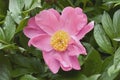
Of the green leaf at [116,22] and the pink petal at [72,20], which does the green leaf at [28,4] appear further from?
the green leaf at [116,22]

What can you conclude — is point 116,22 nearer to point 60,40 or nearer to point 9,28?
point 60,40

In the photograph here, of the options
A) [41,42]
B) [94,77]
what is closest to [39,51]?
[41,42]

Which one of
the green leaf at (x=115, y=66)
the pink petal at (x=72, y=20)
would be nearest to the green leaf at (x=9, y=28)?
the pink petal at (x=72, y=20)

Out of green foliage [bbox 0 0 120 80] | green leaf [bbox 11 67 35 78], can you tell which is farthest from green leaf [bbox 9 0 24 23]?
green leaf [bbox 11 67 35 78]

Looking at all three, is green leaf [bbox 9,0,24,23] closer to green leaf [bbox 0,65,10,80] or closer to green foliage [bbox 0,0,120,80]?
green foliage [bbox 0,0,120,80]

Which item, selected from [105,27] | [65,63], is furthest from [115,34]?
[65,63]
